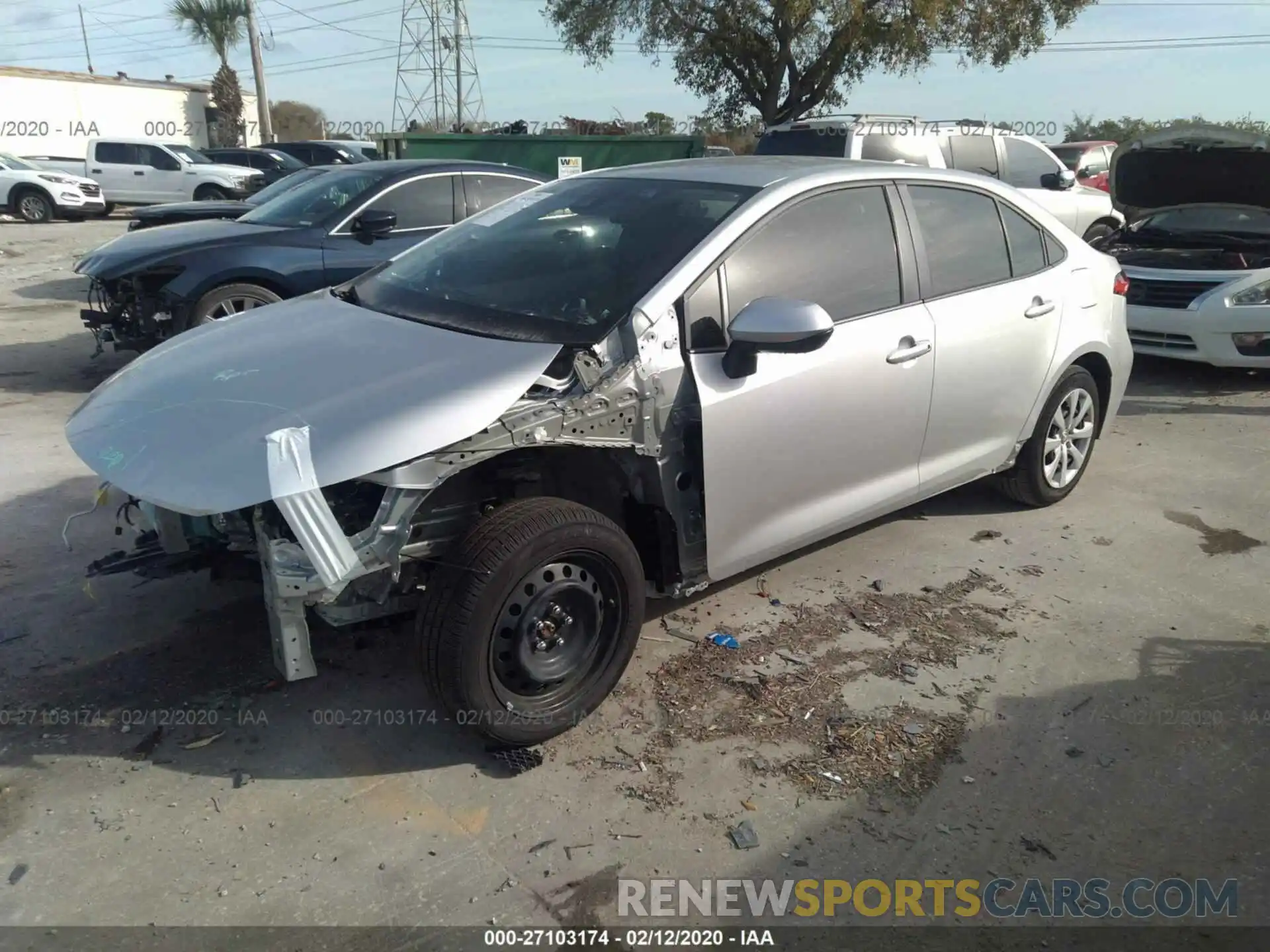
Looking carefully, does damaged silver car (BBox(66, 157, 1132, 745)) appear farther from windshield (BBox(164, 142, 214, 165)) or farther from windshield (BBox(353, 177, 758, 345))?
windshield (BBox(164, 142, 214, 165))

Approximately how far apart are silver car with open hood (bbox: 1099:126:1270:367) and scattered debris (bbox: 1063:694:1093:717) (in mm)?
5327

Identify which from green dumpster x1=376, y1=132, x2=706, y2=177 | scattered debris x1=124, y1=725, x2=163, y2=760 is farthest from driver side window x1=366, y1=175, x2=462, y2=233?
green dumpster x1=376, y1=132, x2=706, y2=177

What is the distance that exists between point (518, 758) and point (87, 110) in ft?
134

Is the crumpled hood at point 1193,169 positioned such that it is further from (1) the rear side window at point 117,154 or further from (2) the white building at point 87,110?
(2) the white building at point 87,110

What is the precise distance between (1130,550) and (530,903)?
11.8 ft

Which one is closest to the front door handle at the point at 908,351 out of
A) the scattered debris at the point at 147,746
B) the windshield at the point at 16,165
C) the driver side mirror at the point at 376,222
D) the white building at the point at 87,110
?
the scattered debris at the point at 147,746

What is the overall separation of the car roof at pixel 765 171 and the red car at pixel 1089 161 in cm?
1458

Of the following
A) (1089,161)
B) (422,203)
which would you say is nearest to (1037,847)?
(422,203)

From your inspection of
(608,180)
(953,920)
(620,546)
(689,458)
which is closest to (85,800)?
(620,546)

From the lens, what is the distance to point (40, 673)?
11.7 feet

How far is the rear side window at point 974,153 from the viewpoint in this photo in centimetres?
1054

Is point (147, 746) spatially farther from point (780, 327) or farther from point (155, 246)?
point (155, 246)

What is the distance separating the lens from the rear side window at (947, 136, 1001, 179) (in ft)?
34.6

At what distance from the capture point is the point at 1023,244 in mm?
4770
